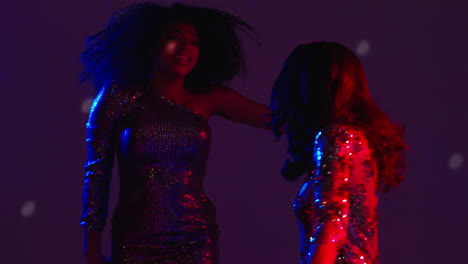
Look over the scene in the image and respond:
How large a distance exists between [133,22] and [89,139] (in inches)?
15.6

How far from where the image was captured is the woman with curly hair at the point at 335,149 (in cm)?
116

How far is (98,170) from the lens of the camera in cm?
175

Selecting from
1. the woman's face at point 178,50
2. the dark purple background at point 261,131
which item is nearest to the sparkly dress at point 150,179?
the woman's face at point 178,50

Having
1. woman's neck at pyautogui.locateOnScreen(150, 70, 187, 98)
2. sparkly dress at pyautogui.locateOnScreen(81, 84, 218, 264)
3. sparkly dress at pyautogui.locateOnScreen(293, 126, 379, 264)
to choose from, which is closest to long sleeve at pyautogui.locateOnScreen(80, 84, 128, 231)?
sparkly dress at pyautogui.locateOnScreen(81, 84, 218, 264)

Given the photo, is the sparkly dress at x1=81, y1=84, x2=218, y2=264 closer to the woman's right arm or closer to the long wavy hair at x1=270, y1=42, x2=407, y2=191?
the woman's right arm

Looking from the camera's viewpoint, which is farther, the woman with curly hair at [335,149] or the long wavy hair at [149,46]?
the long wavy hair at [149,46]

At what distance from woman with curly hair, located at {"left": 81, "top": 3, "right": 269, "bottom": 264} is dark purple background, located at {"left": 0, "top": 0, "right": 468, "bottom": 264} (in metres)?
0.54

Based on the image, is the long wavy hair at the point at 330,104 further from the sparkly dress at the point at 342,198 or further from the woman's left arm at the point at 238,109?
the woman's left arm at the point at 238,109

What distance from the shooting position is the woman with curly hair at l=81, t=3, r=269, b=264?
5.63 ft

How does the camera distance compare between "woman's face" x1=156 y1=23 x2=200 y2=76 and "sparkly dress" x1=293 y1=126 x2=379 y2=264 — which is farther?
"woman's face" x1=156 y1=23 x2=200 y2=76

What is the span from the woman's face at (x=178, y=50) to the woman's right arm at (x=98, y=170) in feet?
0.56

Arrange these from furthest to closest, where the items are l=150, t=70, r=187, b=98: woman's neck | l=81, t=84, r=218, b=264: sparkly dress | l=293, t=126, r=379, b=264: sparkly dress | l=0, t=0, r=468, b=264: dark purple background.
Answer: l=0, t=0, r=468, b=264: dark purple background
l=150, t=70, r=187, b=98: woman's neck
l=81, t=84, r=218, b=264: sparkly dress
l=293, t=126, r=379, b=264: sparkly dress

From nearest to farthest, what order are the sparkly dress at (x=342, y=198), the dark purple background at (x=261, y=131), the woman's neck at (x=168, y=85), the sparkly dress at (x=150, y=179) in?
the sparkly dress at (x=342, y=198), the sparkly dress at (x=150, y=179), the woman's neck at (x=168, y=85), the dark purple background at (x=261, y=131)

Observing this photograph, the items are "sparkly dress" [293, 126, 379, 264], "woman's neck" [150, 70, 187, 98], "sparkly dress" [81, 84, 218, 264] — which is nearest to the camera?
"sparkly dress" [293, 126, 379, 264]
